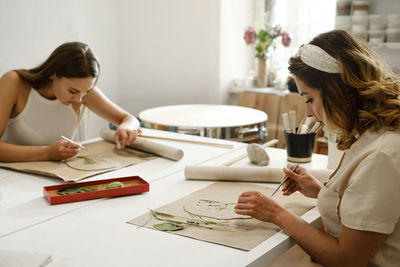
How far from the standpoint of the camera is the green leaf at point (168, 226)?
3.62 ft

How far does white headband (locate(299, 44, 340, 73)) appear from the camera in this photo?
3.49 feet

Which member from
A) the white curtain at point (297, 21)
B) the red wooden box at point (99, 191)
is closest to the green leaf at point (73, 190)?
the red wooden box at point (99, 191)

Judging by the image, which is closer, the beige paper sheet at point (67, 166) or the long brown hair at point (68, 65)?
the beige paper sheet at point (67, 166)

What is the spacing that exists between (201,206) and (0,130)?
996 mm

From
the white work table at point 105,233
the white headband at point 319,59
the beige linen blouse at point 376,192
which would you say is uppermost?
the white headband at point 319,59

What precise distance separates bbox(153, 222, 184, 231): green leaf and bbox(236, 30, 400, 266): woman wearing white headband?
0.55 feet

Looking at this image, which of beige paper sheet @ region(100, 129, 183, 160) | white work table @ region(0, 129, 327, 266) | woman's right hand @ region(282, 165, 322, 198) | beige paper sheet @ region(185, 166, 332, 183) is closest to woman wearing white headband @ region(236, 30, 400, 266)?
white work table @ region(0, 129, 327, 266)

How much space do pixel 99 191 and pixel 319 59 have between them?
73cm

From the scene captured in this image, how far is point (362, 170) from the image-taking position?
0.99 meters

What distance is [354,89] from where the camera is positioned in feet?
3.44

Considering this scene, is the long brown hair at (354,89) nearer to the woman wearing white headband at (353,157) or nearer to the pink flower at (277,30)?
the woman wearing white headband at (353,157)

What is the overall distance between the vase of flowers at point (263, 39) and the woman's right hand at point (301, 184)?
2.14 m

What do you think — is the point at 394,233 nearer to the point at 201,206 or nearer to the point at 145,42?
the point at 201,206

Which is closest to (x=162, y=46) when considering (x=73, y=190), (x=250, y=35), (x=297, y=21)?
(x=250, y=35)
